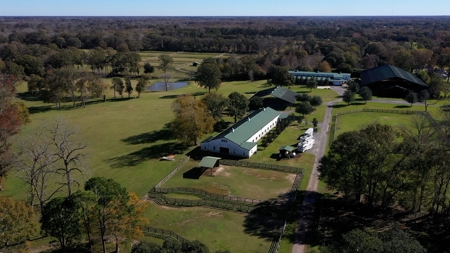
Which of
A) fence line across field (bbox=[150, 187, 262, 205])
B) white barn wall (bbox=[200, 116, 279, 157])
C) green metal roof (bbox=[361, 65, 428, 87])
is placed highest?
green metal roof (bbox=[361, 65, 428, 87])

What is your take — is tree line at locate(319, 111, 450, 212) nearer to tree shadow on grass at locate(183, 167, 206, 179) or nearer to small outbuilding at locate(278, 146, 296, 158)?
small outbuilding at locate(278, 146, 296, 158)

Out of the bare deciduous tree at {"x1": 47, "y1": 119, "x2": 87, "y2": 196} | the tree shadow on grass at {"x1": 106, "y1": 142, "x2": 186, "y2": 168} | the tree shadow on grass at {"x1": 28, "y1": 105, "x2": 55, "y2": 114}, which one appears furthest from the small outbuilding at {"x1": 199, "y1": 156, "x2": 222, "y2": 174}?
the tree shadow on grass at {"x1": 28, "y1": 105, "x2": 55, "y2": 114}

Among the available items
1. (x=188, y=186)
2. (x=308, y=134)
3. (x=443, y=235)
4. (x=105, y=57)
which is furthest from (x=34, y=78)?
(x=443, y=235)

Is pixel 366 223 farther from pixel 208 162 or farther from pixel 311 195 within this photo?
pixel 208 162

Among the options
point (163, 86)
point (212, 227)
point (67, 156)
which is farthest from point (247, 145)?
point (163, 86)

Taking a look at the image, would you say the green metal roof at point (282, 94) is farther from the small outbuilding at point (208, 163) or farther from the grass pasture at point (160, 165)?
the small outbuilding at point (208, 163)

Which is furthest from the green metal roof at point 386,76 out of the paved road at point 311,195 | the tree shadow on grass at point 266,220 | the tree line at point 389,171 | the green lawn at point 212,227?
the green lawn at point 212,227
